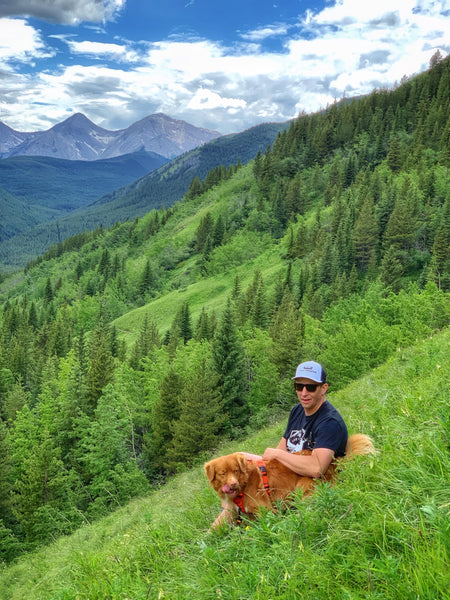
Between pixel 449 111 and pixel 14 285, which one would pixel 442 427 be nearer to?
pixel 449 111

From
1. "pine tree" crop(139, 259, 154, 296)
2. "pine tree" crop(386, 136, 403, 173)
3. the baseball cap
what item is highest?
"pine tree" crop(386, 136, 403, 173)

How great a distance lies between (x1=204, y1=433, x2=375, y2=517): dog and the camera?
3871mm

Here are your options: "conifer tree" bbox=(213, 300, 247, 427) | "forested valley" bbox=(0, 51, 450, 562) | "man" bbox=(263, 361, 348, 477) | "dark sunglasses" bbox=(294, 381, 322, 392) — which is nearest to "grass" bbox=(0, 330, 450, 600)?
"man" bbox=(263, 361, 348, 477)

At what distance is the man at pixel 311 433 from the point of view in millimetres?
3814

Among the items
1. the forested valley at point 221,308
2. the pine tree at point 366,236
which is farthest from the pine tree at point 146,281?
the pine tree at point 366,236

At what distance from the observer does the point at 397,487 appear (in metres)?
2.75

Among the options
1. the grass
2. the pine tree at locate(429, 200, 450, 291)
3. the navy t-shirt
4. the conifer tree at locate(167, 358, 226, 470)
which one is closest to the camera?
the grass

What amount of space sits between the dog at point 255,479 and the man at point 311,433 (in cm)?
11

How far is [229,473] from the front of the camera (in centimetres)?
396

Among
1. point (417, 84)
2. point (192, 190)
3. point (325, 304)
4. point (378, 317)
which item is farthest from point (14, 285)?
point (417, 84)

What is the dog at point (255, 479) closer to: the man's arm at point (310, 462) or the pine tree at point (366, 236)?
the man's arm at point (310, 462)

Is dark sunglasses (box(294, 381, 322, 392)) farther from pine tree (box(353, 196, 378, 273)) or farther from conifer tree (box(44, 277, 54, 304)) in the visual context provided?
conifer tree (box(44, 277, 54, 304))

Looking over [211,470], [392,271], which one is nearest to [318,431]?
[211,470]

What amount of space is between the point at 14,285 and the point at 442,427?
631 feet
